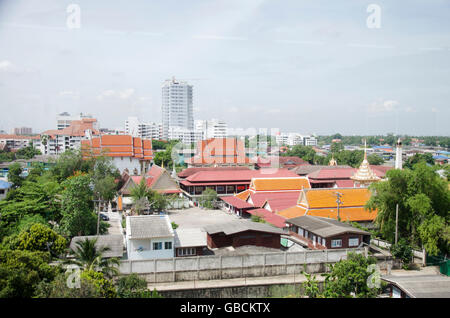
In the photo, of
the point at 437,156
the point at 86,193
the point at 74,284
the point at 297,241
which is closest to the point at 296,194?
the point at 297,241

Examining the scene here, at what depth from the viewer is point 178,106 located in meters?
29.5

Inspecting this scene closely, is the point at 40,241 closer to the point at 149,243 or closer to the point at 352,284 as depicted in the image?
the point at 149,243

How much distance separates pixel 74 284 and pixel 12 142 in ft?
94.7

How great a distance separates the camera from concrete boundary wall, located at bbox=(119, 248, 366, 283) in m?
6.02

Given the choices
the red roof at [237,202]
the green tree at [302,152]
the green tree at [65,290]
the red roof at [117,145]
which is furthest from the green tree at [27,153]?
the green tree at [65,290]

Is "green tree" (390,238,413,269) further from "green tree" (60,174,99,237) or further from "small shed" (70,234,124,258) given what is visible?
"green tree" (60,174,99,237)

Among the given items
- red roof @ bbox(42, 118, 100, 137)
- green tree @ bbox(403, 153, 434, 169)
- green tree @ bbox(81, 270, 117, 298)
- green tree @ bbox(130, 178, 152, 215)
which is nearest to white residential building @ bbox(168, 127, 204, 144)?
red roof @ bbox(42, 118, 100, 137)

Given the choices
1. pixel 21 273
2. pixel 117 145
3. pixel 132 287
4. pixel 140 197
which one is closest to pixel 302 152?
pixel 117 145

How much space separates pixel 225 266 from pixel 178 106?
2418 cm

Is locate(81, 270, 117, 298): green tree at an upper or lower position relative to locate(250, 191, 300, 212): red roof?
upper

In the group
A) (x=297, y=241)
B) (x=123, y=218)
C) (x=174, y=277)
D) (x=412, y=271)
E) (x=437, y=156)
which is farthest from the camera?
(x=437, y=156)

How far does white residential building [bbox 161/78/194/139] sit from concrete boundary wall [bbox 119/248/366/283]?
19437mm
